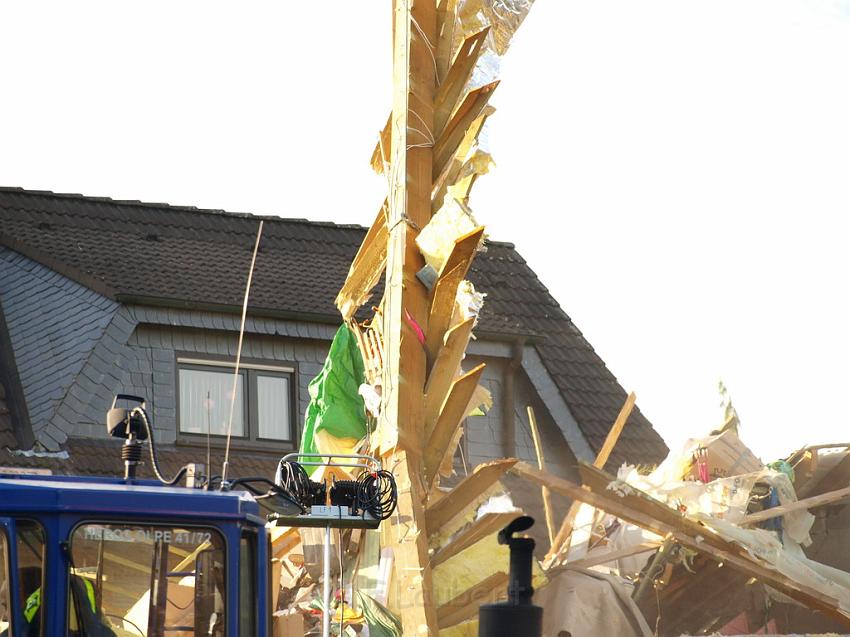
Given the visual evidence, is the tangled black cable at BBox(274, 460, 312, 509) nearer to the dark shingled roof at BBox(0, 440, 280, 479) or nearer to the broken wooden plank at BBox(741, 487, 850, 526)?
the broken wooden plank at BBox(741, 487, 850, 526)

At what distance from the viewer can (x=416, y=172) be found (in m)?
11.5

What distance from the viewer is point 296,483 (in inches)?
353

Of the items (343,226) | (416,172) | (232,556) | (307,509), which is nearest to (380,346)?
(416,172)

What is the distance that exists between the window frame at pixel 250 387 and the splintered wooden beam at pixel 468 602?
824cm

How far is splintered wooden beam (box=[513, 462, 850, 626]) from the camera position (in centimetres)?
1211

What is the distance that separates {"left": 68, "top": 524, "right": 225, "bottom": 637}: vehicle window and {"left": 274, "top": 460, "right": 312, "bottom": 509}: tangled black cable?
88 centimetres

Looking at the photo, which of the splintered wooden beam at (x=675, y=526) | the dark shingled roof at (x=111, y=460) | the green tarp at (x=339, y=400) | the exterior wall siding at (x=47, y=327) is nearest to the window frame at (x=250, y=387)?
the dark shingled roof at (x=111, y=460)

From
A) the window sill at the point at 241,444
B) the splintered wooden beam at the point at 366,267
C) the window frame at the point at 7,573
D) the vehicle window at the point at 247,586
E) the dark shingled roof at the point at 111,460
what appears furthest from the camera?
the window sill at the point at 241,444

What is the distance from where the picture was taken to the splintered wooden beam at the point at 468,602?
11078 millimetres

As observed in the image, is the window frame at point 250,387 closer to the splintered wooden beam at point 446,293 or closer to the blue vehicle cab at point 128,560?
the splintered wooden beam at point 446,293

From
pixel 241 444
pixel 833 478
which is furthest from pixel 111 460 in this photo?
pixel 833 478

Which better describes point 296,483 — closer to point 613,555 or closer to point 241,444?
point 613,555

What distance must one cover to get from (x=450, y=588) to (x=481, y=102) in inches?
146

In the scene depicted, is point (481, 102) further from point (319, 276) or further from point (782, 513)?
point (319, 276)
